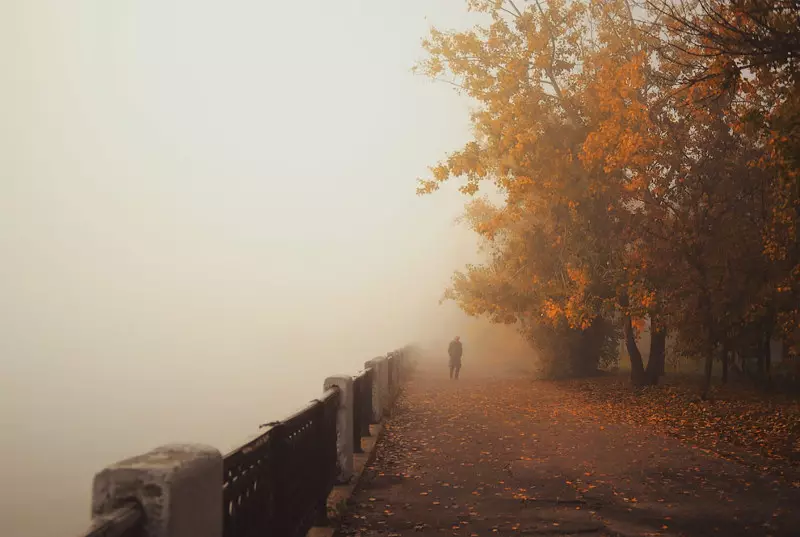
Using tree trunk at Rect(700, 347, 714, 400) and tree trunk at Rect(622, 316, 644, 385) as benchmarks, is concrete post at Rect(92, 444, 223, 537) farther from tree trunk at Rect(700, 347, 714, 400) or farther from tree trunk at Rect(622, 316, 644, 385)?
tree trunk at Rect(622, 316, 644, 385)

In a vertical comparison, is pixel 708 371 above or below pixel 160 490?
below

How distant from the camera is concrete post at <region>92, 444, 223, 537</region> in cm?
307

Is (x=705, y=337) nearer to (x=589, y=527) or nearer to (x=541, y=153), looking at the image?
(x=541, y=153)

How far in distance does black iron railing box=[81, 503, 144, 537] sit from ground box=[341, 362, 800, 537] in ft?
14.5

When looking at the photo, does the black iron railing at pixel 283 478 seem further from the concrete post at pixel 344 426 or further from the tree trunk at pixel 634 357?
the tree trunk at pixel 634 357

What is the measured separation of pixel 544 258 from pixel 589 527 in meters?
17.3

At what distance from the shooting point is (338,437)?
885cm

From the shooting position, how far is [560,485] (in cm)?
902

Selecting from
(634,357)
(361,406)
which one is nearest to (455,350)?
(634,357)

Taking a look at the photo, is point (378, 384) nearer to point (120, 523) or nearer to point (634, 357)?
point (634, 357)

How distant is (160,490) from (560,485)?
7.12m

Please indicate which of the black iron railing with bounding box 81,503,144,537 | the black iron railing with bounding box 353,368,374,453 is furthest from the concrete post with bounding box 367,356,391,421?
the black iron railing with bounding box 81,503,144,537

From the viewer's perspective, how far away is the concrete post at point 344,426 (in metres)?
8.84

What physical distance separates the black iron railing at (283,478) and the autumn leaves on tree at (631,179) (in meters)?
11.5
